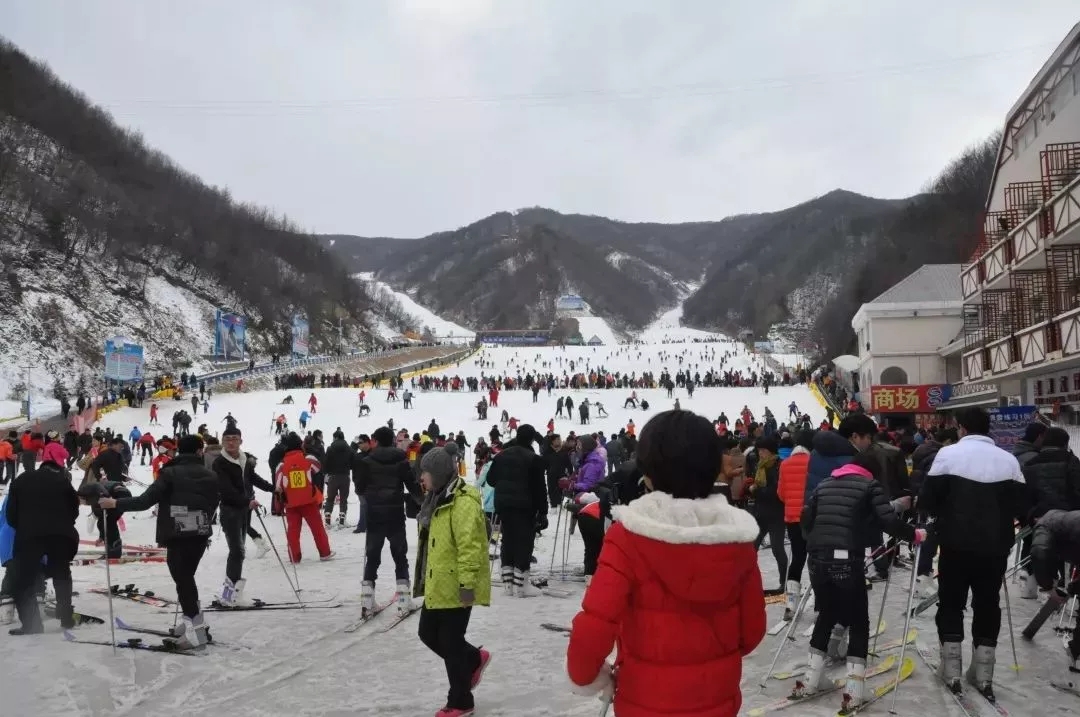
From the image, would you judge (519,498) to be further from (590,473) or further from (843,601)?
(843,601)

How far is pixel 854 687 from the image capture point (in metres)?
4.63

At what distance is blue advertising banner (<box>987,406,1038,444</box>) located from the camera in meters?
11.6

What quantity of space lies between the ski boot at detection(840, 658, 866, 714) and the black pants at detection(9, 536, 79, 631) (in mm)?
5605

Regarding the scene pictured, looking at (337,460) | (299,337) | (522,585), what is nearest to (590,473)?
(522,585)

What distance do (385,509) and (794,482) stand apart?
316 centimetres

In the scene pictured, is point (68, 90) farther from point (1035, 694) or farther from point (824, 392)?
point (1035, 694)

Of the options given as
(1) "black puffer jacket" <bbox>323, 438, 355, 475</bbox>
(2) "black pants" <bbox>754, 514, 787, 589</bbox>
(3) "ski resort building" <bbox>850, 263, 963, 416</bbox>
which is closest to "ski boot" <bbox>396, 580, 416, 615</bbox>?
(2) "black pants" <bbox>754, 514, 787, 589</bbox>

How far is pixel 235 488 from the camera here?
23.8 feet

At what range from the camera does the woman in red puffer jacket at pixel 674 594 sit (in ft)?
8.44

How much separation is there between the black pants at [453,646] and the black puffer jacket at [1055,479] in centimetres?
403

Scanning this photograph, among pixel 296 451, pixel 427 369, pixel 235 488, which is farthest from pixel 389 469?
pixel 427 369

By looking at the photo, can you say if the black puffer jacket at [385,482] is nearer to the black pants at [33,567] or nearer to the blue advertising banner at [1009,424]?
the black pants at [33,567]

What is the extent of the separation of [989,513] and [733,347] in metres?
83.4

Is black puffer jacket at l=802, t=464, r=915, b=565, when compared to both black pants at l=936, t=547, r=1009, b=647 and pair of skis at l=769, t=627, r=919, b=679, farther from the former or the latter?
pair of skis at l=769, t=627, r=919, b=679
